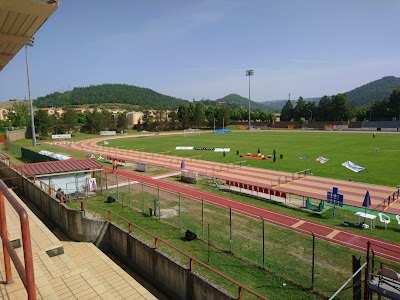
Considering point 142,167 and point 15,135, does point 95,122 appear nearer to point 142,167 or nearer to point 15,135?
point 15,135

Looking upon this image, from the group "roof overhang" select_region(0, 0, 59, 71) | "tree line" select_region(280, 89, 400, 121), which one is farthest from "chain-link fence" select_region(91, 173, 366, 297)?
"tree line" select_region(280, 89, 400, 121)

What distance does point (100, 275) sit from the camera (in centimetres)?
1230

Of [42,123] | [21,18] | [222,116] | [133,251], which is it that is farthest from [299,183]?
[222,116]

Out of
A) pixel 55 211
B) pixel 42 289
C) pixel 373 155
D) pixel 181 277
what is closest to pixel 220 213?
pixel 181 277

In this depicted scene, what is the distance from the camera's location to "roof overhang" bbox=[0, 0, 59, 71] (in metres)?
3.00

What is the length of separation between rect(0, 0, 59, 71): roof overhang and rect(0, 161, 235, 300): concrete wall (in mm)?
8523

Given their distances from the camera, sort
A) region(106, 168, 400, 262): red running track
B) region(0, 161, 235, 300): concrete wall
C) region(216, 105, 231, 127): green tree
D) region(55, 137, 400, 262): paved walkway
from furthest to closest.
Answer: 1. region(216, 105, 231, 127): green tree
2. region(55, 137, 400, 262): paved walkway
3. region(106, 168, 400, 262): red running track
4. region(0, 161, 235, 300): concrete wall

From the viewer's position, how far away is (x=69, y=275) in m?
9.72

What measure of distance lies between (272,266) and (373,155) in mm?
37953

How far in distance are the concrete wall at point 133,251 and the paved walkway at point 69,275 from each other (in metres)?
0.81

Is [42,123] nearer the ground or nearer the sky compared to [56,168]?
→ nearer the sky

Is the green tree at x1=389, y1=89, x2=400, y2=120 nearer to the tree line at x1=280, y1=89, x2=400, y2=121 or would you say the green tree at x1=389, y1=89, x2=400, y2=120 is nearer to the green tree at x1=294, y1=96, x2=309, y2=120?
the tree line at x1=280, y1=89, x2=400, y2=121

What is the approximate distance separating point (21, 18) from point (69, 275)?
8.60 m

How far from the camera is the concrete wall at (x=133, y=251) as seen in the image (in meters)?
10.8
